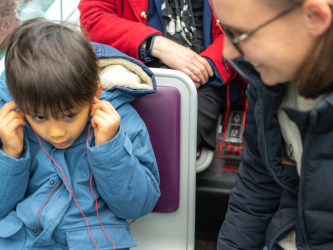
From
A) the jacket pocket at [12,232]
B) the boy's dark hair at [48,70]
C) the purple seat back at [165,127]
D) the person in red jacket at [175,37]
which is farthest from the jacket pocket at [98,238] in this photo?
the person in red jacket at [175,37]

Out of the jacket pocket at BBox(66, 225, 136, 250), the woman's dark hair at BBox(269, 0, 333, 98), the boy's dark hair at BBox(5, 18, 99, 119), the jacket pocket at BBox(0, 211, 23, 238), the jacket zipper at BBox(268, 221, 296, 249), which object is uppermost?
the woman's dark hair at BBox(269, 0, 333, 98)

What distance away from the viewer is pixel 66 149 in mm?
1323

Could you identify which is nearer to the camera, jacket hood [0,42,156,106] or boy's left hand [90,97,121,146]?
boy's left hand [90,97,121,146]

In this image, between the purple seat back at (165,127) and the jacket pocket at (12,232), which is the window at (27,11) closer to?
the purple seat back at (165,127)

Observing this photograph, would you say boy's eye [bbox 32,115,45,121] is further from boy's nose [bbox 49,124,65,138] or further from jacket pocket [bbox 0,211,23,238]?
jacket pocket [bbox 0,211,23,238]

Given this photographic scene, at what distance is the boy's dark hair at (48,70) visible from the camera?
1.13 m

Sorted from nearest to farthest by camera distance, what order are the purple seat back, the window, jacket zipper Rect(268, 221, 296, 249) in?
jacket zipper Rect(268, 221, 296, 249), the purple seat back, the window

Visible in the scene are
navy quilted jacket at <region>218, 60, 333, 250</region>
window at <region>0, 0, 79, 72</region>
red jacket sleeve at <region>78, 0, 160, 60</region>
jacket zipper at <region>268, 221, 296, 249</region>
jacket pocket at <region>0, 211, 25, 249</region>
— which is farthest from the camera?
window at <region>0, 0, 79, 72</region>

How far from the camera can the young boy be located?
1.15 metres

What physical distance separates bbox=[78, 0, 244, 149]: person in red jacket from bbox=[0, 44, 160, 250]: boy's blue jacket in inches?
14.5

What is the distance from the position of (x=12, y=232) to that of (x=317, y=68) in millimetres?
926

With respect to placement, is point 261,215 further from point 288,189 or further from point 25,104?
point 25,104

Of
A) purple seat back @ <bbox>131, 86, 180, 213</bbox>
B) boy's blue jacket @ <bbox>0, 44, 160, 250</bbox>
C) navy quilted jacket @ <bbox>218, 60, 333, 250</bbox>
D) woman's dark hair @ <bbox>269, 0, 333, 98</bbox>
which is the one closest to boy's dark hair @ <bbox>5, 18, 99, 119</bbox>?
boy's blue jacket @ <bbox>0, 44, 160, 250</bbox>

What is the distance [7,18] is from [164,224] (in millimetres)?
1102
